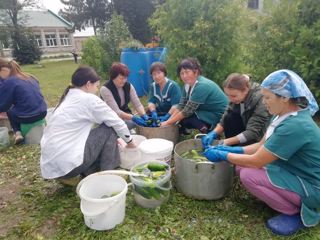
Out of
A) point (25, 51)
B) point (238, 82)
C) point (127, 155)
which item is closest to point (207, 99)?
point (238, 82)

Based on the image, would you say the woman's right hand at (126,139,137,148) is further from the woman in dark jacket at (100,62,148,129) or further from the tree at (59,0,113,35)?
the tree at (59,0,113,35)

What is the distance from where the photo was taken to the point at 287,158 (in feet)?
6.52

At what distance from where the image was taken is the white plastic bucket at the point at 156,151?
287cm

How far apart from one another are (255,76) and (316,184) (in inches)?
141

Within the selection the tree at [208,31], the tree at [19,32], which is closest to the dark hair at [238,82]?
the tree at [208,31]

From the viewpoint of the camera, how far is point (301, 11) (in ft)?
15.4

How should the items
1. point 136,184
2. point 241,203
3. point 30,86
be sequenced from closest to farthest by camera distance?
point 136,184, point 241,203, point 30,86

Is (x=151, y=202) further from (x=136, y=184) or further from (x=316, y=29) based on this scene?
(x=316, y=29)

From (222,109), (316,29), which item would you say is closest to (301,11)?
(316,29)

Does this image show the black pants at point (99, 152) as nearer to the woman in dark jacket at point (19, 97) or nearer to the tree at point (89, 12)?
the woman in dark jacket at point (19, 97)

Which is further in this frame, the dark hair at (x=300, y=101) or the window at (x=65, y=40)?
the window at (x=65, y=40)

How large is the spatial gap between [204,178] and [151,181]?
0.47 metres

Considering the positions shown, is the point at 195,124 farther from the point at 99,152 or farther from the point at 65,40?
the point at 65,40

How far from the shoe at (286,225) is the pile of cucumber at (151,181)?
2.96ft
